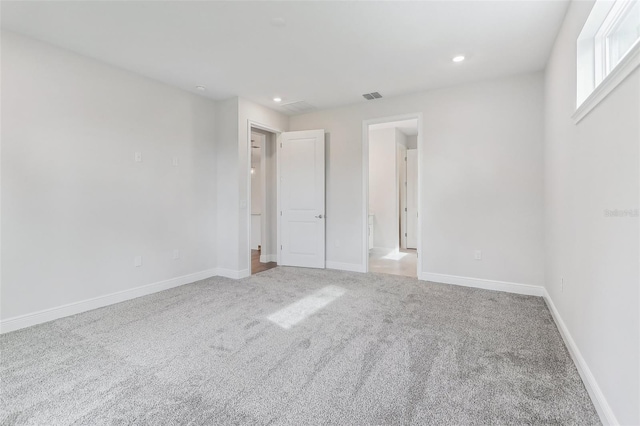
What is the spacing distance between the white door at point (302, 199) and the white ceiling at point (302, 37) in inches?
53.2

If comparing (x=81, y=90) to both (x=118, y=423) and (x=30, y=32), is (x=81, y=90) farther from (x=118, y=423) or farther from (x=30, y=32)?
(x=118, y=423)

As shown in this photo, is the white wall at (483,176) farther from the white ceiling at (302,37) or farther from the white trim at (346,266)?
the white trim at (346,266)

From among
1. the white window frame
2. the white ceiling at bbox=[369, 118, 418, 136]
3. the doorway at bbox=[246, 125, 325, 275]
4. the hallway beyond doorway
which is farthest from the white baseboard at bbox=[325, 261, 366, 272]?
the white window frame

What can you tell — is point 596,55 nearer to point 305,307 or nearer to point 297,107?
point 305,307

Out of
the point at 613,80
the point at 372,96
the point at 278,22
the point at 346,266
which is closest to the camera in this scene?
the point at 613,80

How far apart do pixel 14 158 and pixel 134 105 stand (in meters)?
1.30

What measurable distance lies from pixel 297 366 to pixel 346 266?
2.92 meters

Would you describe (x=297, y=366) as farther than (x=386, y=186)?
No

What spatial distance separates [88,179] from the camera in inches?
124

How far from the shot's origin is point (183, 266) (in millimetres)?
4164

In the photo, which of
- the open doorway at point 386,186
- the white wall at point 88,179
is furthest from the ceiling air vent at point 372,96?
the white wall at point 88,179

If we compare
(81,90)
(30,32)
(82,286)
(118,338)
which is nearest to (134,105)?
(81,90)

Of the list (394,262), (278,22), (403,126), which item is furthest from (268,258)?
(278,22)

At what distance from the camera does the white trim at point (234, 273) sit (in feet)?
14.4
